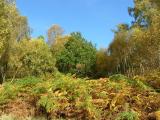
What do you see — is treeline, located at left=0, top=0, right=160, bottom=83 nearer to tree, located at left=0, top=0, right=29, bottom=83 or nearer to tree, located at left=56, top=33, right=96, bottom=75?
tree, located at left=0, top=0, right=29, bottom=83

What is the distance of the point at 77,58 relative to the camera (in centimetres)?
8575

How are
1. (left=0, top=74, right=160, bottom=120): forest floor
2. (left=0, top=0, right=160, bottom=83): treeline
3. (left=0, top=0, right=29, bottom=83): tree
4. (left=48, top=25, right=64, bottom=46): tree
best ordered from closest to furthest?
(left=0, top=74, right=160, bottom=120): forest floor, (left=0, top=0, right=29, bottom=83): tree, (left=0, top=0, right=160, bottom=83): treeline, (left=48, top=25, right=64, bottom=46): tree

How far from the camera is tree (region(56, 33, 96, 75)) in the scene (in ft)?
277

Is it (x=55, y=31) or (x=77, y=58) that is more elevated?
(x=55, y=31)

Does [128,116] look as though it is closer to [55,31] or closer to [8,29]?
[8,29]

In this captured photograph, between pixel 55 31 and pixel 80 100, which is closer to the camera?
pixel 80 100

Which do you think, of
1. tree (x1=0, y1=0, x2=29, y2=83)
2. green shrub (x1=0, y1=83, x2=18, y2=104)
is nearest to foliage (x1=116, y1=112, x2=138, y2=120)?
green shrub (x1=0, y1=83, x2=18, y2=104)

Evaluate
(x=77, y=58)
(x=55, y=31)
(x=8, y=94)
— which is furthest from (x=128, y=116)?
(x=55, y=31)

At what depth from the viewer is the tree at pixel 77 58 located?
84.4 metres

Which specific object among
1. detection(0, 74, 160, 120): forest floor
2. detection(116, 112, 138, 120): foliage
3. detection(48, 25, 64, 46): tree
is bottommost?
detection(116, 112, 138, 120): foliage

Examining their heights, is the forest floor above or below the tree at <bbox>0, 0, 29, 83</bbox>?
below

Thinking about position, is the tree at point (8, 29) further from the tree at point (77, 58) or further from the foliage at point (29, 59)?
the tree at point (77, 58)

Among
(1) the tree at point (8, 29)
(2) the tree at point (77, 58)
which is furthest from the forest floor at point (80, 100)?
(2) the tree at point (77, 58)

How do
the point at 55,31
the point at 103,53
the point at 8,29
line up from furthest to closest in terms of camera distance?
the point at 55,31 < the point at 103,53 < the point at 8,29
